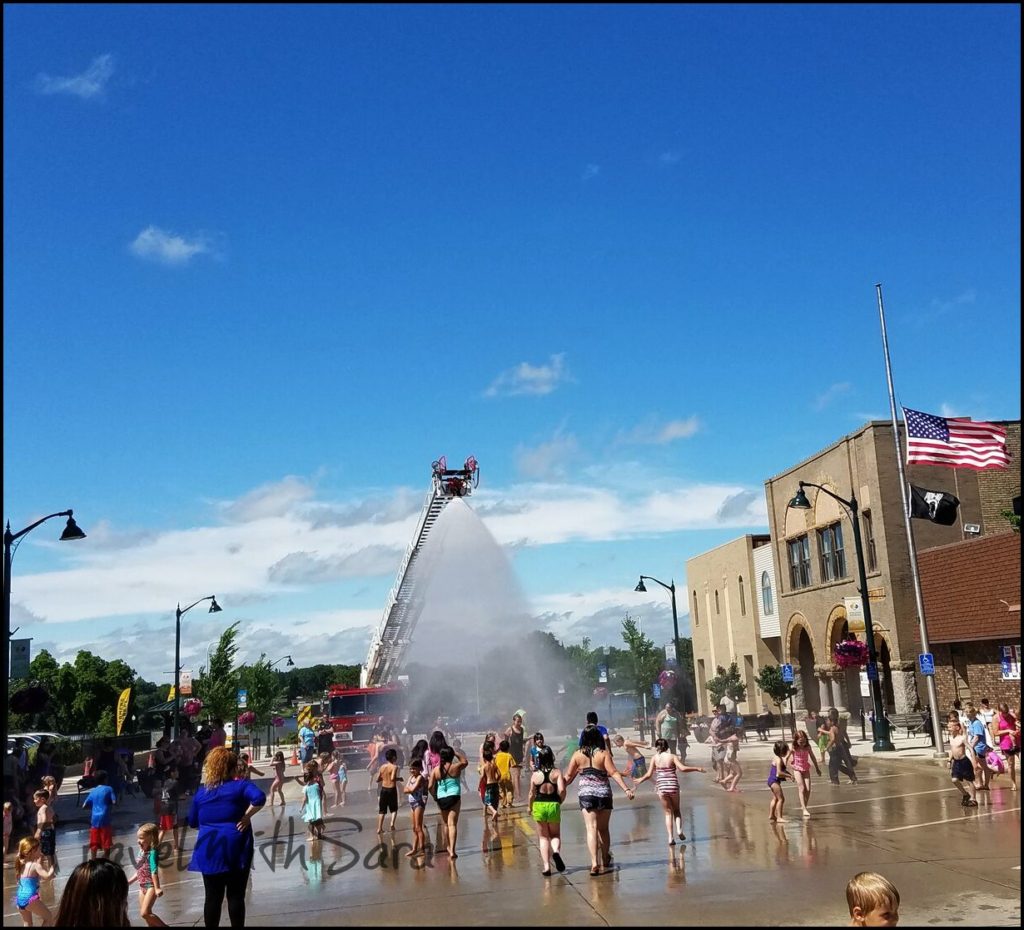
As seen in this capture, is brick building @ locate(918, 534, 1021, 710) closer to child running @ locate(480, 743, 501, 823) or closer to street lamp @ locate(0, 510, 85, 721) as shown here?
child running @ locate(480, 743, 501, 823)

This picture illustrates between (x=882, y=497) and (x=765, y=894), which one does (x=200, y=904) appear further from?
(x=882, y=497)

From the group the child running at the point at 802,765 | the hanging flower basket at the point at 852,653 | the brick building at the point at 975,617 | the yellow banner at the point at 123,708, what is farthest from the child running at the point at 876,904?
the yellow banner at the point at 123,708

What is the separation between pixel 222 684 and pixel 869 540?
3220 centimetres

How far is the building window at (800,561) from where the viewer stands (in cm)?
4256

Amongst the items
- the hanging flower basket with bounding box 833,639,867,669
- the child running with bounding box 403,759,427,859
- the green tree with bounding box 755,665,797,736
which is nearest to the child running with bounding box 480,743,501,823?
the child running with bounding box 403,759,427,859

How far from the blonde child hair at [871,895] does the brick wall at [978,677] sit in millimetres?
24386

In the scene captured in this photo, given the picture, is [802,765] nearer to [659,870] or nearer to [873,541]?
[659,870]

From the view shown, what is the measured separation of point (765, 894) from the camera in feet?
33.5

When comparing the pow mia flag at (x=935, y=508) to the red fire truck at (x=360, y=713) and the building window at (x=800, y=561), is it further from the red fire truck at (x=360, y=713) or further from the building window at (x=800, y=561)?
the red fire truck at (x=360, y=713)

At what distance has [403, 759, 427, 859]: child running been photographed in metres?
13.9

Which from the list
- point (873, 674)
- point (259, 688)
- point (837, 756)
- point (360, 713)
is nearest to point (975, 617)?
point (873, 674)

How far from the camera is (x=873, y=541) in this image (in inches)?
1441

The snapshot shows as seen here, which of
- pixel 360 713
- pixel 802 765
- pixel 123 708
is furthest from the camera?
pixel 123 708

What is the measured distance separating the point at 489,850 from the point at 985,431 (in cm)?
1676
